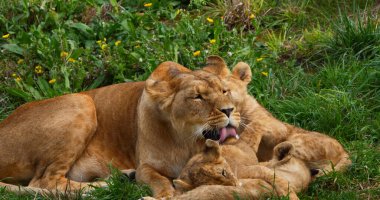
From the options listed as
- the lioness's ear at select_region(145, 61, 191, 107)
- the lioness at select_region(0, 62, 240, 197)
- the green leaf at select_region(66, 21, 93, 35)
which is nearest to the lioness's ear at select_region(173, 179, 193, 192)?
the lioness at select_region(0, 62, 240, 197)

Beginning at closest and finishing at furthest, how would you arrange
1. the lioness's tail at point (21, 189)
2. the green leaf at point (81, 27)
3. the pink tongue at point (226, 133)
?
1. the pink tongue at point (226, 133)
2. the lioness's tail at point (21, 189)
3. the green leaf at point (81, 27)

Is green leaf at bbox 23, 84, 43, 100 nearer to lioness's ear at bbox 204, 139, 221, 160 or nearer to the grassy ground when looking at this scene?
the grassy ground

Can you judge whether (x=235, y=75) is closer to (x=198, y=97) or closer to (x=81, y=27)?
(x=198, y=97)

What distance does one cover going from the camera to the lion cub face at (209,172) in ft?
19.2

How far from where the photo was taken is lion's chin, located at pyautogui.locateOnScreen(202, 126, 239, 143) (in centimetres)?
644

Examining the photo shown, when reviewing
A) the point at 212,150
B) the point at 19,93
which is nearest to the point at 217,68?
the point at 212,150

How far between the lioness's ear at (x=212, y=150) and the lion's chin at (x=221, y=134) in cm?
47

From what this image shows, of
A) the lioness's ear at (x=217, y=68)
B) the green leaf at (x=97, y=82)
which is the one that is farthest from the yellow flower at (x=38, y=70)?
the lioness's ear at (x=217, y=68)

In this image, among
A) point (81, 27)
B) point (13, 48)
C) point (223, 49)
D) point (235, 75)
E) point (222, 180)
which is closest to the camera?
point (222, 180)

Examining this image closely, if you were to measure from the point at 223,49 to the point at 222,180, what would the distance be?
10.9 ft

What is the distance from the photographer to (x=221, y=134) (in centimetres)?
644

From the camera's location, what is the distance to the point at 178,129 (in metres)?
6.66

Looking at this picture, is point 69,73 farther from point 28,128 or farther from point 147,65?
point 28,128

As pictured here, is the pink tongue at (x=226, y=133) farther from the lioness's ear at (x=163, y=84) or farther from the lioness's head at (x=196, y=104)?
the lioness's ear at (x=163, y=84)
